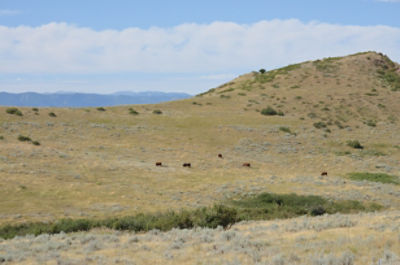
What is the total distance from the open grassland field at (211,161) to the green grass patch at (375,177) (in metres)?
0.29

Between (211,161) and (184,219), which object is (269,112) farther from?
(184,219)

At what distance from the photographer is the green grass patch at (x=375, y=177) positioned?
33094 millimetres

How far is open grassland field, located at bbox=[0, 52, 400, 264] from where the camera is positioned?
14.4 meters

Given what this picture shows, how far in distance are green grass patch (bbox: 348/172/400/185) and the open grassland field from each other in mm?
288

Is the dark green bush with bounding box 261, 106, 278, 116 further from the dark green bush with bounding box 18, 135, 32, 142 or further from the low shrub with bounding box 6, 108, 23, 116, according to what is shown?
the dark green bush with bounding box 18, 135, 32, 142

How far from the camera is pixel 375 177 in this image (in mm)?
34156

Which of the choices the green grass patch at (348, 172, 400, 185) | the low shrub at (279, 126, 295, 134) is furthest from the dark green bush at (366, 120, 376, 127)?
the green grass patch at (348, 172, 400, 185)

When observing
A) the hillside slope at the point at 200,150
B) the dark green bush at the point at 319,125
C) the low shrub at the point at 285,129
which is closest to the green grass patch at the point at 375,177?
the hillside slope at the point at 200,150

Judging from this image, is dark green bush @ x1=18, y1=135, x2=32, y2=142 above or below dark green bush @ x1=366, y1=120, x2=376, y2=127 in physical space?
below

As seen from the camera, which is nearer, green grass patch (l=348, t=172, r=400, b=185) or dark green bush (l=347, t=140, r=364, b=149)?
green grass patch (l=348, t=172, r=400, b=185)

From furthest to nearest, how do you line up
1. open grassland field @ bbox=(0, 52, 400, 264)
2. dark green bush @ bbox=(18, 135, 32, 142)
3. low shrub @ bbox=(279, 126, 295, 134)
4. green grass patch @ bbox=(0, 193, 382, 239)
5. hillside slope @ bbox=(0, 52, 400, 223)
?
low shrub @ bbox=(279, 126, 295, 134), dark green bush @ bbox=(18, 135, 32, 142), hillside slope @ bbox=(0, 52, 400, 223), green grass patch @ bbox=(0, 193, 382, 239), open grassland field @ bbox=(0, 52, 400, 264)

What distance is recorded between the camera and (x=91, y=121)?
172ft

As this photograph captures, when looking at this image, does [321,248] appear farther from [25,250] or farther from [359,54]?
[359,54]

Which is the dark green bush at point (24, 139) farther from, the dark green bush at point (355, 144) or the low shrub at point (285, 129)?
the dark green bush at point (355, 144)
